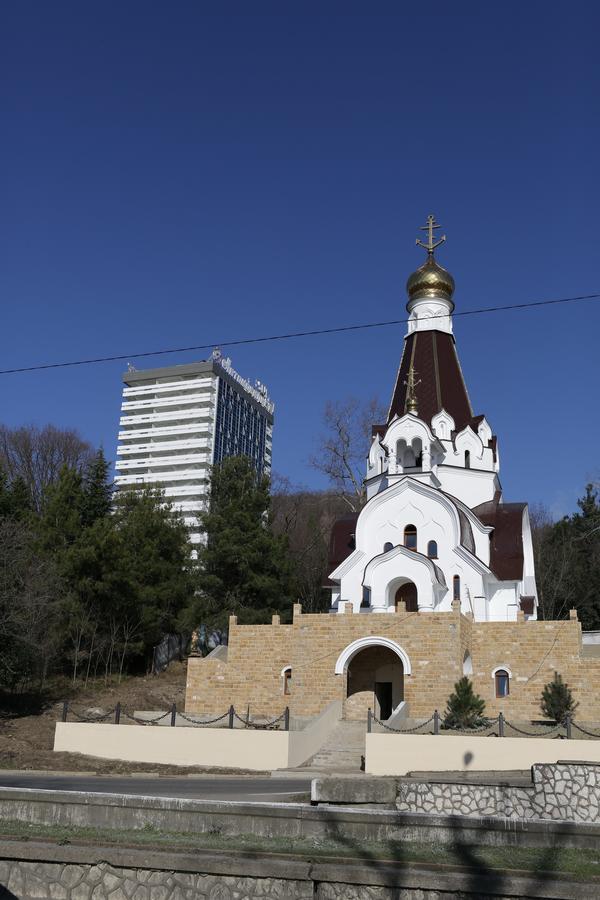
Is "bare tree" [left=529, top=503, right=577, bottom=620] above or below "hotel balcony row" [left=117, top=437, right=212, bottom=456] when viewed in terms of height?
below

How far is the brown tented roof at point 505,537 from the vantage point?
2698 cm

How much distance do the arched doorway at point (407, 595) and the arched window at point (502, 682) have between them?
351 cm

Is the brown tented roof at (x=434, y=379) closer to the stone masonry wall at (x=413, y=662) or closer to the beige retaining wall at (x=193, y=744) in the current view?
the stone masonry wall at (x=413, y=662)

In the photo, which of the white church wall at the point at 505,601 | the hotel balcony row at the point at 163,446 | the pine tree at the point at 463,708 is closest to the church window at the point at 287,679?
the pine tree at the point at 463,708

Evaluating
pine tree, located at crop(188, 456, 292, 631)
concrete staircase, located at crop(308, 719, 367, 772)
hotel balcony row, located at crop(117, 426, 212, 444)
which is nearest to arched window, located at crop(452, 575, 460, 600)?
concrete staircase, located at crop(308, 719, 367, 772)

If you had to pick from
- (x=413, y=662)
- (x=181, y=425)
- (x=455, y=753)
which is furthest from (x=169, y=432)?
(x=455, y=753)

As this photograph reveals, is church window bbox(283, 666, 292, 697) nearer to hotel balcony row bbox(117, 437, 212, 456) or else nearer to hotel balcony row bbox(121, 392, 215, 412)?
hotel balcony row bbox(117, 437, 212, 456)

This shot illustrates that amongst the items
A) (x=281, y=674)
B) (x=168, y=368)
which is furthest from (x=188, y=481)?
(x=281, y=674)

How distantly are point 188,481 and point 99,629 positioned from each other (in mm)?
45204

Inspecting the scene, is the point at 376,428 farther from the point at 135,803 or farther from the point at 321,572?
the point at 135,803

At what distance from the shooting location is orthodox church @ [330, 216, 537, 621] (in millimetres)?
25438

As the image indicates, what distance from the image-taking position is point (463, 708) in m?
20.0

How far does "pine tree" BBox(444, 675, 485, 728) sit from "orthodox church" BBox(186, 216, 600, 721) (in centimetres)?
78

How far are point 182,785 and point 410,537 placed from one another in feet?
45.6
